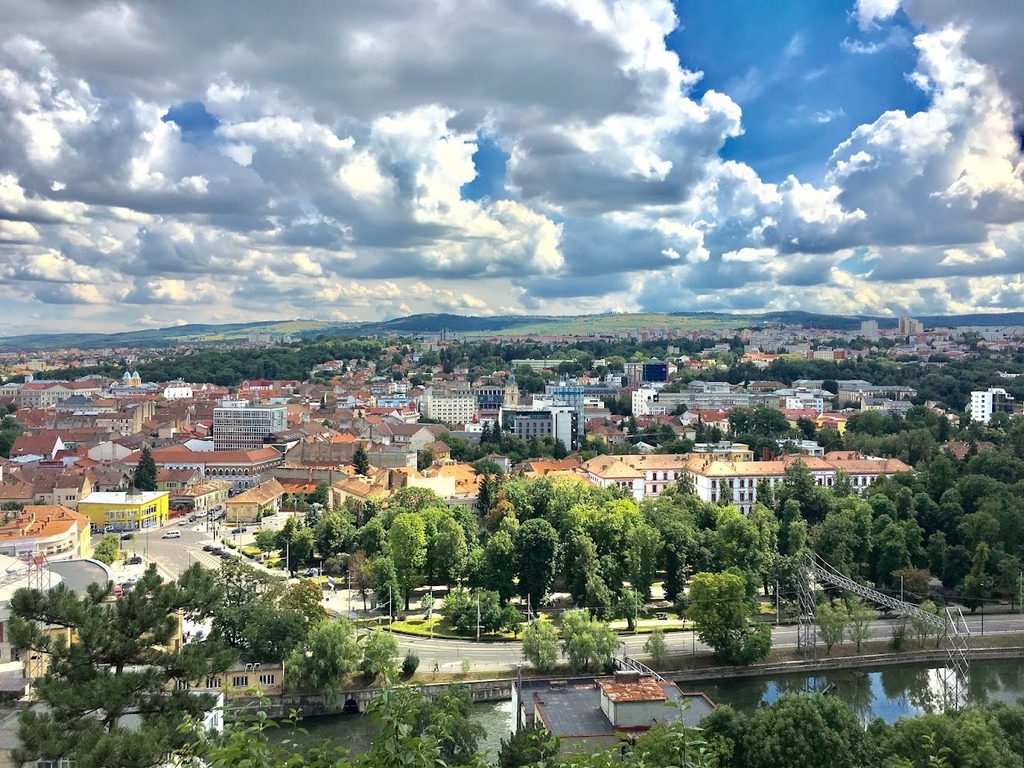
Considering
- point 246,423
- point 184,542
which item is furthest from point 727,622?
point 246,423

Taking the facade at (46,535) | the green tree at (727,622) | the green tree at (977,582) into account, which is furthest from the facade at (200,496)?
the green tree at (977,582)

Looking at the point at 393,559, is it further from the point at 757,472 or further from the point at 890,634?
the point at 757,472

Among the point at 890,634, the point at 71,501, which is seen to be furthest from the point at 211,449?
the point at 890,634

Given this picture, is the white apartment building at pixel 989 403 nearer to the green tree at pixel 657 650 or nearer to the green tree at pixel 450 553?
the green tree at pixel 450 553

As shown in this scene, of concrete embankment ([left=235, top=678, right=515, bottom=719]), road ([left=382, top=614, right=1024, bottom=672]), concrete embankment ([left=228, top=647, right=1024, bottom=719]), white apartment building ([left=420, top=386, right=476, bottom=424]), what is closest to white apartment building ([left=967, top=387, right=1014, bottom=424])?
white apartment building ([left=420, top=386, right=476, bottom=424])

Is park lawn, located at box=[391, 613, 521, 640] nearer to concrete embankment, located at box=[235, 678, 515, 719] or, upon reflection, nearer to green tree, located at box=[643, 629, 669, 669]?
concrete embankment, located at box=[235, 678, 515, 719]

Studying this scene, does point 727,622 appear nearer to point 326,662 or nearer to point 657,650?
point 657,650

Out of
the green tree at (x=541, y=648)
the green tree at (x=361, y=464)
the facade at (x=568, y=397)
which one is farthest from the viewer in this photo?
the facade at (x=568, y=397)

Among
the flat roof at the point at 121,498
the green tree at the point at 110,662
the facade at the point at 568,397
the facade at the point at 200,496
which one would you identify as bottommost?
the facade at the point at 200,496
